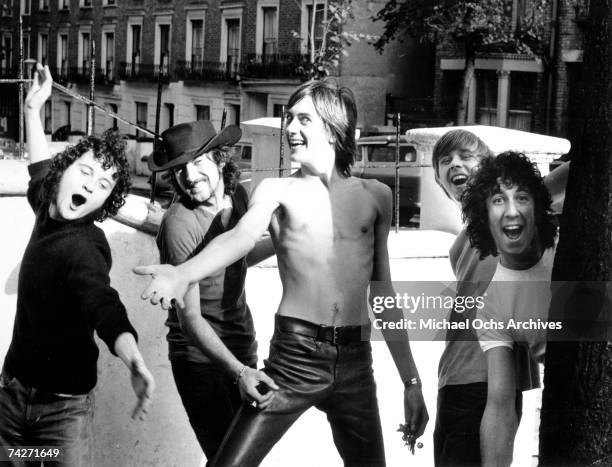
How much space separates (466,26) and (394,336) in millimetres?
11437

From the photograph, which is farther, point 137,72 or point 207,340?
point 137,72

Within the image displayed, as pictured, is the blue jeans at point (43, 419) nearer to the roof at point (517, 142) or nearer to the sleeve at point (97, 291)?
the sleeve at point (97, 291)

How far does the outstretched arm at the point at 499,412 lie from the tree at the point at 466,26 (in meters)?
8.73

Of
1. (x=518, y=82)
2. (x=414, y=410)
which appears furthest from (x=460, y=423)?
(x=518, y=82)

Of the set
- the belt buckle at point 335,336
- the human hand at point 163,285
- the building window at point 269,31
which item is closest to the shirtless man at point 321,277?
the belt buckle at point 335,336

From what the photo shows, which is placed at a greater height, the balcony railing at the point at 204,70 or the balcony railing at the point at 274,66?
the balcony railing at the point at 274,66

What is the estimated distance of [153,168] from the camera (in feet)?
9.93

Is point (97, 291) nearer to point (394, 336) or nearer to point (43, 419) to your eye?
point (43, 419)

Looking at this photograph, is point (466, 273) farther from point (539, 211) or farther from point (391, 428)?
point (391, 428)

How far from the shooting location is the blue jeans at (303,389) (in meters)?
2.77

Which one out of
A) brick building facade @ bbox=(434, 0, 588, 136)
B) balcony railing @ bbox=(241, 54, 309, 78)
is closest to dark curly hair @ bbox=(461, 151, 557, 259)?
balcony railing @ bbox=(241, 54, 309, 78)

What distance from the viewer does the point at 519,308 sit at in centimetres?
314

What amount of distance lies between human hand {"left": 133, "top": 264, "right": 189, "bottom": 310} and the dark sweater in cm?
29

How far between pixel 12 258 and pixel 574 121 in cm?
167
